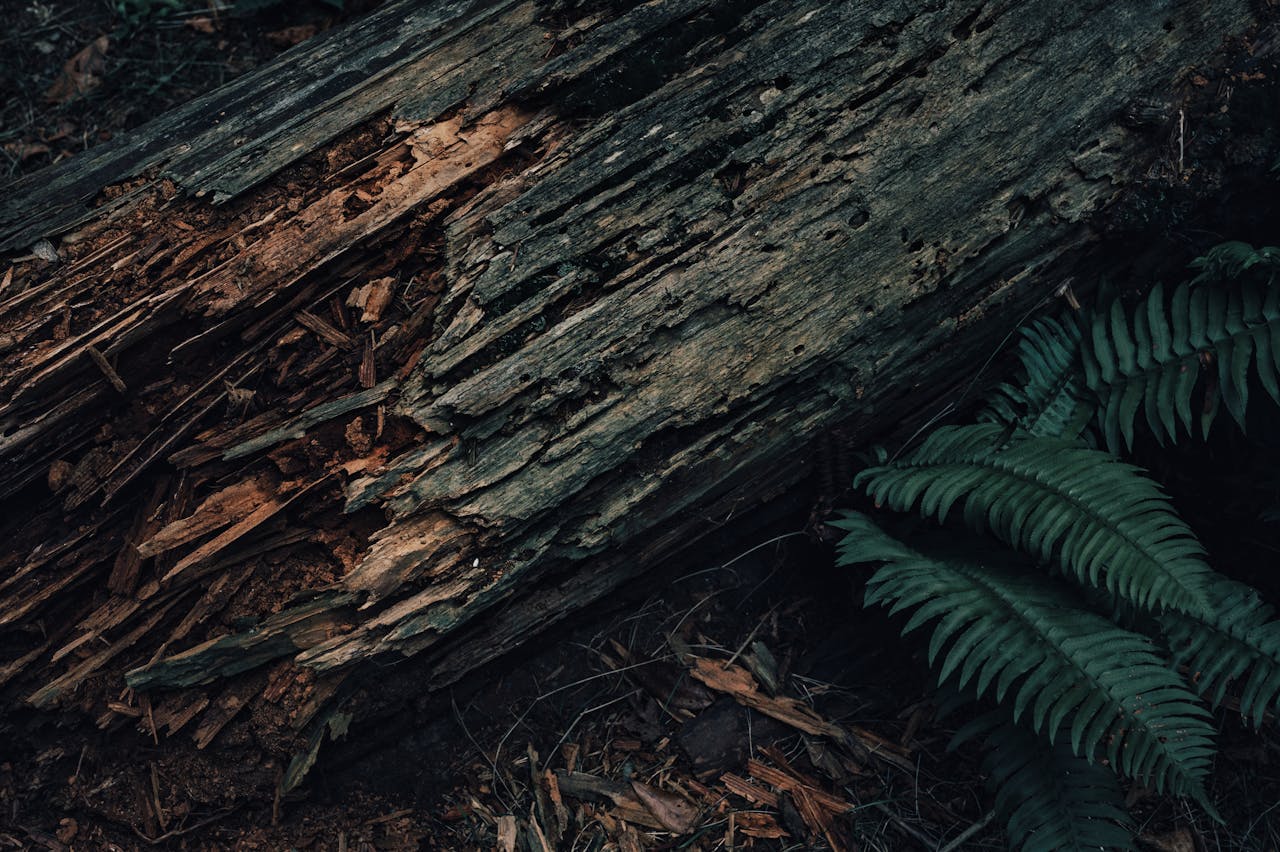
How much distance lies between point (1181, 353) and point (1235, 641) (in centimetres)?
82

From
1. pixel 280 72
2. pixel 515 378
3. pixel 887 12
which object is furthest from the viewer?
pixel 280 72

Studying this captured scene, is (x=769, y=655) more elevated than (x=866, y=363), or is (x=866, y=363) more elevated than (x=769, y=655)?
(x=866, y=363)

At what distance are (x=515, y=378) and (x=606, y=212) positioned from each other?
542 mm

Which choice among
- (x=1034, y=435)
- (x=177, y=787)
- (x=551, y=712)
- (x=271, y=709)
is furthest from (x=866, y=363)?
(x=177, y=787)

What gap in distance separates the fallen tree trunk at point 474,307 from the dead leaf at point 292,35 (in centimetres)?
133

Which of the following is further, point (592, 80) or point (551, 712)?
point (551, 712)

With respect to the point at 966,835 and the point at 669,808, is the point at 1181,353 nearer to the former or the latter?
the point at 966,835

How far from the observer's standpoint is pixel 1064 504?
7.78ft

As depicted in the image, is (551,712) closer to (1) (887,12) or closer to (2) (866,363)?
(2) (866,363)

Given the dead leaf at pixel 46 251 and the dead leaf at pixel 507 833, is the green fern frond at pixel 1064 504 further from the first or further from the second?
the dead leaf at pixel 46 251

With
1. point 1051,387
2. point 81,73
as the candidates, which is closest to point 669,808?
point 1051,387

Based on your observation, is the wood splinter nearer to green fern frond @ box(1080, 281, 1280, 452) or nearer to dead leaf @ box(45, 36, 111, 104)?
dead leaf @ box(45, 36, 111, 104)

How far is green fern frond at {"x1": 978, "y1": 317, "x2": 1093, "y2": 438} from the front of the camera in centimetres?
267

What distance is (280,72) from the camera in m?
2.76
